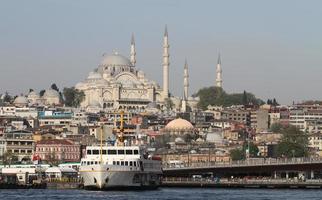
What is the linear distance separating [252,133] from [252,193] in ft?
327

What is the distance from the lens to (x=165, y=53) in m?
193

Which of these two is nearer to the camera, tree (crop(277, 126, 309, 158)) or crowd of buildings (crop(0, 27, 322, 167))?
tree (crop(277, 126, 309, 158))

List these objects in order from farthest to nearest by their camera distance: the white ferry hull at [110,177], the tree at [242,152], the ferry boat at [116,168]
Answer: the tree at [242,152]
the ferry boat at [116,168]
the white ferry hull at [110,177]

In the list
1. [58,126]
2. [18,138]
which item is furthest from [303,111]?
[18,138]

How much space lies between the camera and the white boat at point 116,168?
75562 millimetres

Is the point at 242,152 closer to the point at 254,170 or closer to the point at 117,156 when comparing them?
the point at 254,170

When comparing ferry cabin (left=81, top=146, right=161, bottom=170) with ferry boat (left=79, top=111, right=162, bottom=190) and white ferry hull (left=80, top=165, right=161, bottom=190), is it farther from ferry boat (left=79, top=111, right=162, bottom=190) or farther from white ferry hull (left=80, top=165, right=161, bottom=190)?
white ferry hull (left=80, top=165, right=161, bottom=190)

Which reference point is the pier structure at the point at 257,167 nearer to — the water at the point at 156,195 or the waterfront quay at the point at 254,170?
the waterfront quay at the point at 254,170

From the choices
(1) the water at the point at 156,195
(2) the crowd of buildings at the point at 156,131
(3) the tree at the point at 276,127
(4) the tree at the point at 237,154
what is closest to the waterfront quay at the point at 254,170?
(1) the water at the point at 156,195

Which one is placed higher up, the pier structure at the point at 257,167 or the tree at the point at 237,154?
the tree at the point at 237,154

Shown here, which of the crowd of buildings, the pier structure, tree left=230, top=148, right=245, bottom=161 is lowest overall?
the pier structure

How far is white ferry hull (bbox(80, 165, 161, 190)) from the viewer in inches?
2970

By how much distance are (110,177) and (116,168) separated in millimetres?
686

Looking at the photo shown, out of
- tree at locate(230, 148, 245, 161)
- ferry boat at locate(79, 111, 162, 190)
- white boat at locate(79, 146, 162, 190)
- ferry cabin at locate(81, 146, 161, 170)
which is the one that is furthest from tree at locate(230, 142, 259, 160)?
ferry cabin at locate(81, 146, 161, 170)
